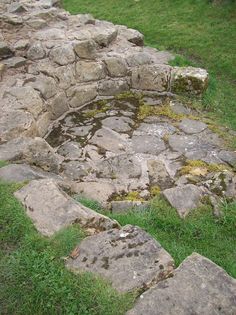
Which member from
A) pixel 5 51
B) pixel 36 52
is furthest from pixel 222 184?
pixel 5 51

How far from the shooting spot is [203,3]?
35.8 feet

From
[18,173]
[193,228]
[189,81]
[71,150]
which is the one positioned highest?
[18,173]

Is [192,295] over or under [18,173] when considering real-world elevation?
over

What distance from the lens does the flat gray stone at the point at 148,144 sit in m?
6.12

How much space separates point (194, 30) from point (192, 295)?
818 centimetres

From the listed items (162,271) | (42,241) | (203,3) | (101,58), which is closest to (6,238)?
(42,241)

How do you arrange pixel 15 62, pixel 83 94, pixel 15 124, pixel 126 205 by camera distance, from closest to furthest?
1. pixel 126 205
2. pixel 15 124
3. pixel 15 62
4. pixel 83 94

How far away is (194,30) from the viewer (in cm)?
986

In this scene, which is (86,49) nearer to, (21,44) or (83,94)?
(83,94)

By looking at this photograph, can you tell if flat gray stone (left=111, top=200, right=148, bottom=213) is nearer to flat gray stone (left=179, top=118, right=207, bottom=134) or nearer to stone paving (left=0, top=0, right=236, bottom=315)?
stone paving (left=0, top=0, right=236, bottom=315)

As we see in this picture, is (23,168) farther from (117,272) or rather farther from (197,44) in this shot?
(197,44)

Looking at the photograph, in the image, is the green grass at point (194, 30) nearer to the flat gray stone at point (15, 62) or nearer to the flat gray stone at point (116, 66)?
the flat gray stone at point (116, 66)

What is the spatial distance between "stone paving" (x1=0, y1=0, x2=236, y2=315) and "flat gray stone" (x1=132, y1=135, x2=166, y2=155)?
3 centimetres

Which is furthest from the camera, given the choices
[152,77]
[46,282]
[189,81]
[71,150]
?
[152,77]
